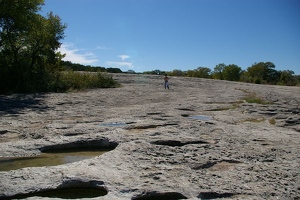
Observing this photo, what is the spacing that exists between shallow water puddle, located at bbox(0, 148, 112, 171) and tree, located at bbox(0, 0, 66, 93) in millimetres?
13876

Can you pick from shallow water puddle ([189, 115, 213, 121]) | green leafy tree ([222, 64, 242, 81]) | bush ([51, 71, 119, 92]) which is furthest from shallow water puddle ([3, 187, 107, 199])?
green leafy tree ([222, 64, 242, 81])

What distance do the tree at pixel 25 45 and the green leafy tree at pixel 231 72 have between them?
63837 mm

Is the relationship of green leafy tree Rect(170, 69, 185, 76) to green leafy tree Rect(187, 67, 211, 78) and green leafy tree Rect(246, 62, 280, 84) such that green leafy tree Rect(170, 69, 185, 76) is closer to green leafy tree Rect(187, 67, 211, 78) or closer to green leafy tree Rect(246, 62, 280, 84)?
green leafy tree Rect(187, 67, 211, 78)

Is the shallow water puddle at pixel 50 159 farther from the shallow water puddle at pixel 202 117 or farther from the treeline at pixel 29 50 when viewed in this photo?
the treeline at pixel 29 50

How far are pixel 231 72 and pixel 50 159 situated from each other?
79.1m

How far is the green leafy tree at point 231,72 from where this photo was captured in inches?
3124

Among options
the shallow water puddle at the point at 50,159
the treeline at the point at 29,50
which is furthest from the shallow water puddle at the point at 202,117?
the treeline at the point at 29,50

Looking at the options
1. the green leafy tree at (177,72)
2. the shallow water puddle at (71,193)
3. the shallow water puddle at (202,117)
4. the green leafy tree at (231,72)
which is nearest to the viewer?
the shallow water puddle at (71,193)

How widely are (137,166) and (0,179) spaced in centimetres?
192

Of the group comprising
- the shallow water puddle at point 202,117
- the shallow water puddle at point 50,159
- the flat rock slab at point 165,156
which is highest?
the shallow water puddle at point 202,117

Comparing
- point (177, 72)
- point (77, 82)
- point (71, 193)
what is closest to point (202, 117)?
point (71, 193)

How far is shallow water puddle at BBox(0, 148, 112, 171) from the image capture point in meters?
4.98

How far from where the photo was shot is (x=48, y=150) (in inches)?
233

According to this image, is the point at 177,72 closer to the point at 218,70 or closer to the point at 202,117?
the point at 218,70
